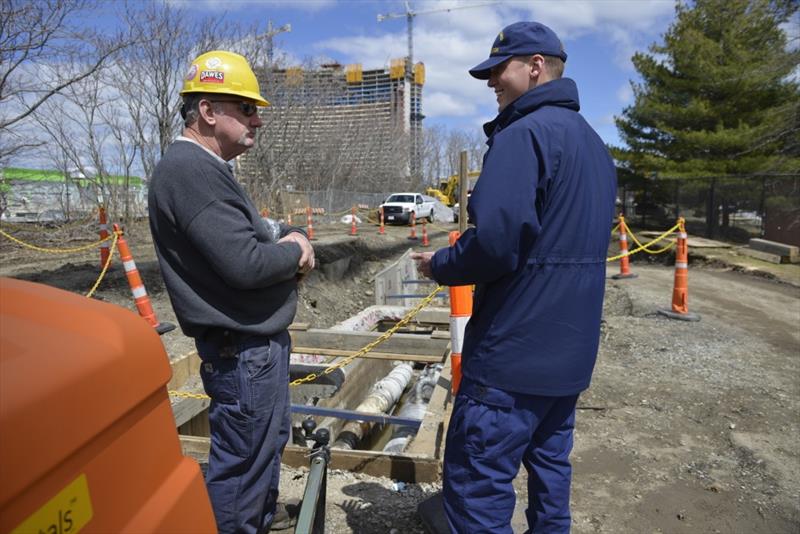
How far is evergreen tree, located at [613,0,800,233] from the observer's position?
17.8 metres

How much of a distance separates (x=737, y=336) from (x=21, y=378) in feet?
25.8

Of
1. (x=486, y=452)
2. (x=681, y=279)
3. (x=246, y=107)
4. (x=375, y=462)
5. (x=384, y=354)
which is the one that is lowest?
(x=384, y=354)

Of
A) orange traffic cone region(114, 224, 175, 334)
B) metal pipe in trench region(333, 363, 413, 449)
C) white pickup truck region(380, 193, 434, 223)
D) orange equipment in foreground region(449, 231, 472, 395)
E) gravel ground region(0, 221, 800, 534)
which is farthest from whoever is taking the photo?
white pickup truck region(380, 193, 434, 223)

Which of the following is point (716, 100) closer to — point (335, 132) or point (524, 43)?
point (524, 43)

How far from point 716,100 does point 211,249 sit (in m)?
23.4

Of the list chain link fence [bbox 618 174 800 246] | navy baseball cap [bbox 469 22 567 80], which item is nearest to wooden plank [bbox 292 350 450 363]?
navy baseball cap [bbox 469 22 567 80]

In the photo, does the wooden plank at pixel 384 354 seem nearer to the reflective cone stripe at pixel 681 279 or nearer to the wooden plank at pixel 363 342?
the wooden plank at pixel 363 342

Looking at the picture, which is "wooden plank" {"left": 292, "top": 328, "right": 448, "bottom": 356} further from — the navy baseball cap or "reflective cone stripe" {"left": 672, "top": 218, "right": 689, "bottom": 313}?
the navy baseball cap

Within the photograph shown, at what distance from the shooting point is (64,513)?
832mm

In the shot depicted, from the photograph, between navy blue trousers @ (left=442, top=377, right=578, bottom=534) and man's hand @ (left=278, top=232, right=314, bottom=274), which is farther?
man's hand @ (left=278, top=232, right=314, bottom=274)

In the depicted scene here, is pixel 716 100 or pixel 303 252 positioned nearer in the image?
pixel 303 252

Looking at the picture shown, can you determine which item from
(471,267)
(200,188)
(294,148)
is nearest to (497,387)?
(471,267)

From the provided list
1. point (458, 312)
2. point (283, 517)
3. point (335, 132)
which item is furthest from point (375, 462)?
point (335, 132)

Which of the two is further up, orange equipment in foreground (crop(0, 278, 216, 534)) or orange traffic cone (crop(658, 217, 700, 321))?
orange equipment in foreground (crop(0, 278, 216, 534))
